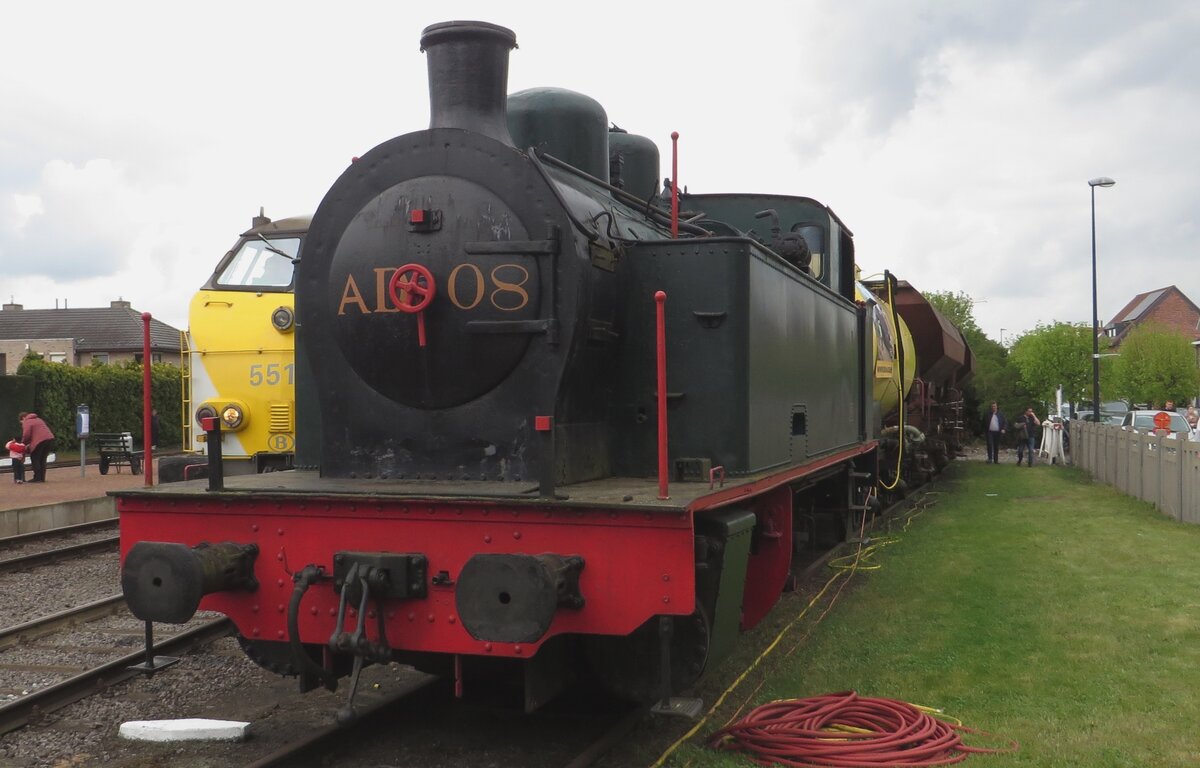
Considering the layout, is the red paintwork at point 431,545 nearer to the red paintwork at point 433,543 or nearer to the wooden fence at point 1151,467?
the red paintwork at point 433,543

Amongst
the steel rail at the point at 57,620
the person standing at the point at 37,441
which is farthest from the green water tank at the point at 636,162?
the person standing at the point at 37,441

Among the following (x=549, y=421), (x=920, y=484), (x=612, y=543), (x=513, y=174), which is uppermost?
(x=513, y=174)

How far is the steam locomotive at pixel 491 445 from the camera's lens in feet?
13.1

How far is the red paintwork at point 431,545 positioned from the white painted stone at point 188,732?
79 cm

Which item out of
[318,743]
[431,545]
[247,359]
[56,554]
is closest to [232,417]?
[247,359]

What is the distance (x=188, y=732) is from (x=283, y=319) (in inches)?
180

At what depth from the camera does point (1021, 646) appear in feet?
21.3

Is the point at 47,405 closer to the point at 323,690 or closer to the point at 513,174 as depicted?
the point at 323,690

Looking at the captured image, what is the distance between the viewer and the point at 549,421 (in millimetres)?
3926

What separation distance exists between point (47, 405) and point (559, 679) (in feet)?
87.5

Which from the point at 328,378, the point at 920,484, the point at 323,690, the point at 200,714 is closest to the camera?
the point at 328,378

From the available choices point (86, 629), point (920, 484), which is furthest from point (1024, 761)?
point (920, 484)

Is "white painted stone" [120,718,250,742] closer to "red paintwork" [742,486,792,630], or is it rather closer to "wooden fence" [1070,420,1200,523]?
"red paintwork" [742,486,792,630]

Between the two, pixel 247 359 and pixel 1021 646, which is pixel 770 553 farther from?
pixel 247 359
